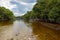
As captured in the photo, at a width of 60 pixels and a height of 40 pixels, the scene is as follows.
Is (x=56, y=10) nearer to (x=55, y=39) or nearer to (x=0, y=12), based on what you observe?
(x=55, y=39)

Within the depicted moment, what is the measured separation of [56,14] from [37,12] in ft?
139

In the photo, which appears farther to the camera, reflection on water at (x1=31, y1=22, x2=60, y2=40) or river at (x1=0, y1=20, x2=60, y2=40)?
river at (x1=0, y1=20, x2=60, y2=40)

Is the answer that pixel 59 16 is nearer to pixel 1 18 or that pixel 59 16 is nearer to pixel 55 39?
pixel 55 39

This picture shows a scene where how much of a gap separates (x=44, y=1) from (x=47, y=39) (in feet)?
205

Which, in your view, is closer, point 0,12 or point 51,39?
point 51,39

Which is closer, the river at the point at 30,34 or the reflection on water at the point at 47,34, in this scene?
the reflection on water at the point at 47,34

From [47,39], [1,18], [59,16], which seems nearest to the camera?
[47,39]

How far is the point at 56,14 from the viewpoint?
55906 millimetres

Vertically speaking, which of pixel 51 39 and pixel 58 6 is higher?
pixel 58 6

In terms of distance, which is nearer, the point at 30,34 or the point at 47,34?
the point at 47,34

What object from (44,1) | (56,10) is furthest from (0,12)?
(56,10)

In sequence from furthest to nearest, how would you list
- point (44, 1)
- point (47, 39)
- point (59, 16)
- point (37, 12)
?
point (37, 12) < point (44, 1) < point (59, 16) < point (47, 39)

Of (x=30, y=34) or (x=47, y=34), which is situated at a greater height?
(x=47, y=34)

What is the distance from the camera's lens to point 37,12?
98062mm
